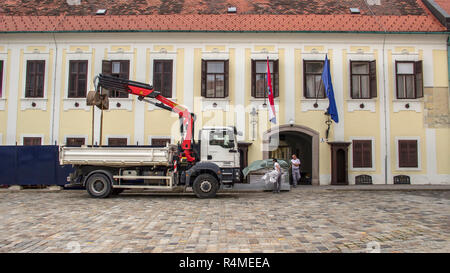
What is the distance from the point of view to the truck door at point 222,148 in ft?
43.3

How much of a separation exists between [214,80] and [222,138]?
Answer: 20.9 ft

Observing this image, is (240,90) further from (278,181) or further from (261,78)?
(278,181)

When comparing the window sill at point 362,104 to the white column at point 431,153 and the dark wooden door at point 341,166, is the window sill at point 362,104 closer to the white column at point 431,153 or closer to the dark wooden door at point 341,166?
the dark wooden door at point 341,166

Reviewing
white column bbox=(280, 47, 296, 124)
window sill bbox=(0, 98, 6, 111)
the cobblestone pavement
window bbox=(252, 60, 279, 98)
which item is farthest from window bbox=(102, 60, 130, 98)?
white column bbox=(280, 47, 296, 124)

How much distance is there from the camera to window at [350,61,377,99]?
18.8m

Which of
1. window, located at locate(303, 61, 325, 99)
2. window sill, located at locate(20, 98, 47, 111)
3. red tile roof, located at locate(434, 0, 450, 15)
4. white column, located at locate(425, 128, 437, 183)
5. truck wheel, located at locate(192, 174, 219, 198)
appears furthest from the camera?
red tile roof, located at locate(434, 0, 450, 15)

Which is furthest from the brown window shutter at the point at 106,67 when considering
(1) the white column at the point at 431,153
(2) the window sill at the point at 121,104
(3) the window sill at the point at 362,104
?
(1) the white column at the point at 431,153

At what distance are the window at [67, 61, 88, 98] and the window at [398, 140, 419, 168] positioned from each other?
58.4ft

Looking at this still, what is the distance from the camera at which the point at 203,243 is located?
20.2 feet

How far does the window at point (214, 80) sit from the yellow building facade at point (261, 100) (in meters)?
0.35

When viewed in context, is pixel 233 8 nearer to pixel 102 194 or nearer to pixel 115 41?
pixel 115 41

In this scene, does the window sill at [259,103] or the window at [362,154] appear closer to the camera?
the window at [362,154]

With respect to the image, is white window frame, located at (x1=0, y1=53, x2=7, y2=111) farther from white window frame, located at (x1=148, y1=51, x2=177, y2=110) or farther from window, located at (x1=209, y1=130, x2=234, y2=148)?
window, located at (x1=209, y1=130, x2=234, y2=148)
